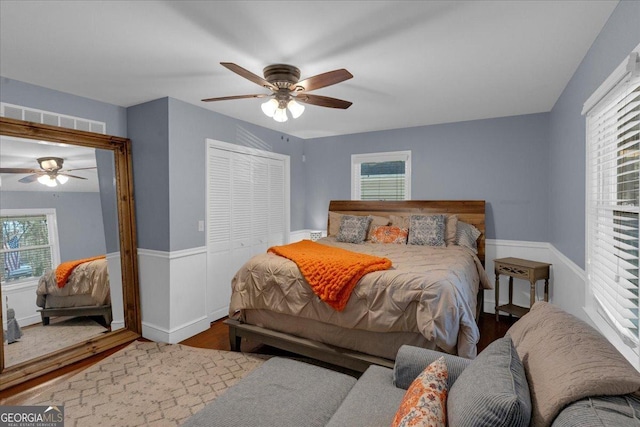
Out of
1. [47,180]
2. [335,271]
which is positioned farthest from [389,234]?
[47,180]

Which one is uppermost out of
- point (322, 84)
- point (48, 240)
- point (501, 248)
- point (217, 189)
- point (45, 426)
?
point (322, 84)

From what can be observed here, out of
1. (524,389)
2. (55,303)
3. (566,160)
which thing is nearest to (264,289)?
(55,303)

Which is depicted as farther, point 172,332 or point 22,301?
point 172,332

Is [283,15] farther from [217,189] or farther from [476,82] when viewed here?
[217,189]

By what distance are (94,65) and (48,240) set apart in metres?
1.58

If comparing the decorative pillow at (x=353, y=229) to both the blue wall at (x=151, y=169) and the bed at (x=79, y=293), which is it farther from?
the bed at (x=79, y=293)

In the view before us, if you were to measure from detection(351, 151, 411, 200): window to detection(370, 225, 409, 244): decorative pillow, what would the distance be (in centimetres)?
73

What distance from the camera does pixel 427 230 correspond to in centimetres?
382

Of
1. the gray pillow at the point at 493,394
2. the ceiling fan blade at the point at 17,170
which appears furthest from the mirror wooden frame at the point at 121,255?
the gray pillow at the point at 493,394

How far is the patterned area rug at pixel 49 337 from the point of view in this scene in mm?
2631

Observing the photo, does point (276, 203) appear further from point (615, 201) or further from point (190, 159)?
point (615, 201)

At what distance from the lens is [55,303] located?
2924 mm

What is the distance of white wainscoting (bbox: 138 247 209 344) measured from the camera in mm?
3229

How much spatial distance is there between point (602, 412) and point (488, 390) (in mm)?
246
